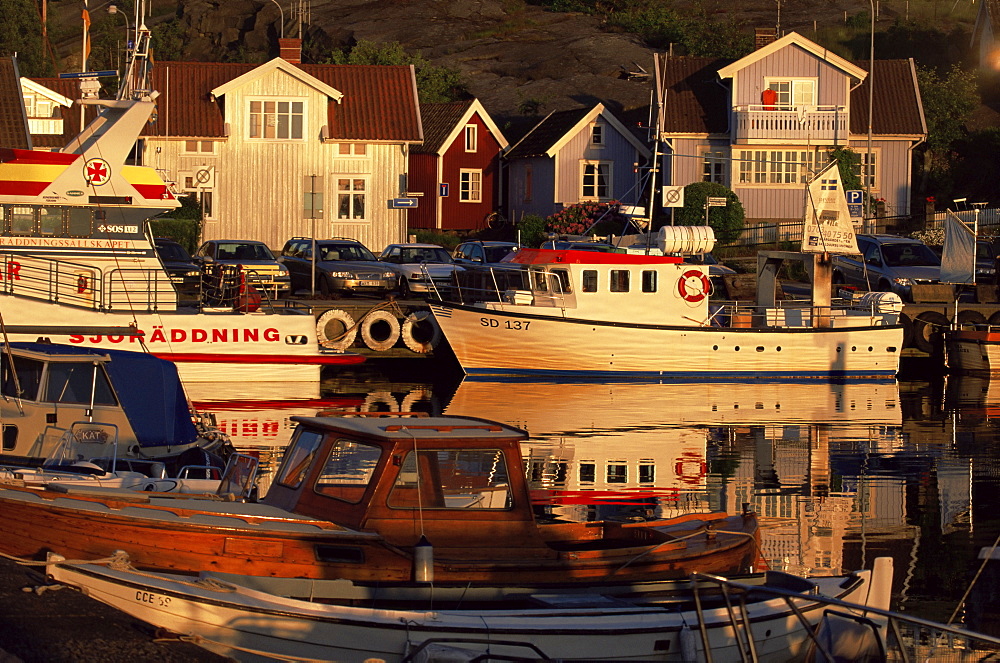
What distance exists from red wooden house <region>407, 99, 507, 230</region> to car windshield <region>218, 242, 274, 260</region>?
20.6 metres

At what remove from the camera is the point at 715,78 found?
54.8m

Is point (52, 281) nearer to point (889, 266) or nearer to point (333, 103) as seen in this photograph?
point (889, 266)

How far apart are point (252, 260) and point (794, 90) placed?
25.2 meters

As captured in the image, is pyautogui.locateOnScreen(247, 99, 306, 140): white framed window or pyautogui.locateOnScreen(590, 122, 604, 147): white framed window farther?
pyautogui.locateOnScreen(590, 122, 604, 147): white framed window

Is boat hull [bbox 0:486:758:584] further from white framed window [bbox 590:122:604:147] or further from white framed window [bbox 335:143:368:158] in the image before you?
white framed window [bbox 590:122:604:147]

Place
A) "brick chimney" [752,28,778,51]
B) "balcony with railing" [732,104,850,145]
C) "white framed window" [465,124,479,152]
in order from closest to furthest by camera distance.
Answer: "balcony with railing" [732,104,850,145]
"brick chimney" [752,28,778,51]
"white framed window" [465,124,479,152]

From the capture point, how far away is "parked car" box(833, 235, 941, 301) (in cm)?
3906

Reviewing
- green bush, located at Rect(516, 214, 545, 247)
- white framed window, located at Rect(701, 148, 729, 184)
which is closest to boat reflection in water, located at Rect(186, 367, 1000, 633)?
green bush, located at Rect(516, 214, 545, 247)

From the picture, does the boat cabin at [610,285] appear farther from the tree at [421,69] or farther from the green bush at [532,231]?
the tree at [421,69]

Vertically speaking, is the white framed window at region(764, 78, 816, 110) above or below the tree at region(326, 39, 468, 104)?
below

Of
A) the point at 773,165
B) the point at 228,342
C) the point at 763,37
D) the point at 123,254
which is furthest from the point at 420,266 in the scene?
the point at 763,37

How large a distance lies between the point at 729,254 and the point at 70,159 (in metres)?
26.4

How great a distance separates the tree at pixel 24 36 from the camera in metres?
77.4

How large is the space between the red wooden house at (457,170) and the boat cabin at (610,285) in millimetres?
26258
